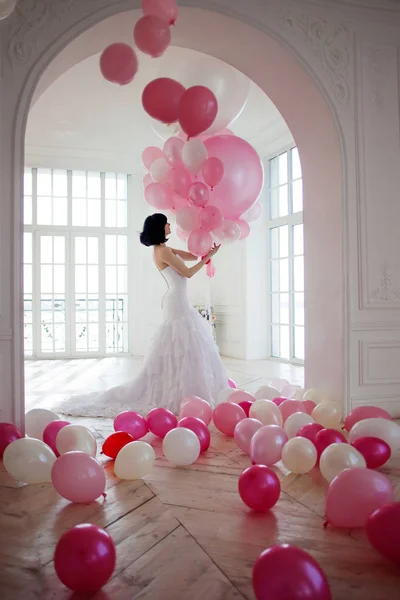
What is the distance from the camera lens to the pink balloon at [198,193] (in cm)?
316

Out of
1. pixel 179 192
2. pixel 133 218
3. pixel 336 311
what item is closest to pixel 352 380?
pixel 336 311

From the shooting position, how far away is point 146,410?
341cm

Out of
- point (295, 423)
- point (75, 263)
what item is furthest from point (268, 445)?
point (75, 263)

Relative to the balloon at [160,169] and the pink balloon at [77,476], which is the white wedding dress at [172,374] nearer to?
the balloon at [160,169]

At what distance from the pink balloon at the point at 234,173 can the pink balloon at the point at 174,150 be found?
0.26m

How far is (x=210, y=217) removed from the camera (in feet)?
10.7

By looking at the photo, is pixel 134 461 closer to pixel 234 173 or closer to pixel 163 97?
pixel 163 97

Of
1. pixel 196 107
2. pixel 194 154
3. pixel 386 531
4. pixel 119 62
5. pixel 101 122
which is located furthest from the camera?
pixel 101 122

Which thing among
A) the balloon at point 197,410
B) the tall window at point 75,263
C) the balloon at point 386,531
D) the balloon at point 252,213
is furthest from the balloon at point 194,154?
the tall window at point 75,263

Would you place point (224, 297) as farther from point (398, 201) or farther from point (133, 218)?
point (398, 201)

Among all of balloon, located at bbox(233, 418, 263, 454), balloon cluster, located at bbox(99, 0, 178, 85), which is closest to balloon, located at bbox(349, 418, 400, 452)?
balloon, located at bbox(233, 418, 263, 454)

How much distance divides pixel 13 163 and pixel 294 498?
2.25 meters

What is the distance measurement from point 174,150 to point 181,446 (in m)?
1.92

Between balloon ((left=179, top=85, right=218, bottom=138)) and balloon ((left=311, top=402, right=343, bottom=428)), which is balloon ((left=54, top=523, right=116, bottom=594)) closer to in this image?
balloon ((left=311, top=402, right=343, bottom=428))
